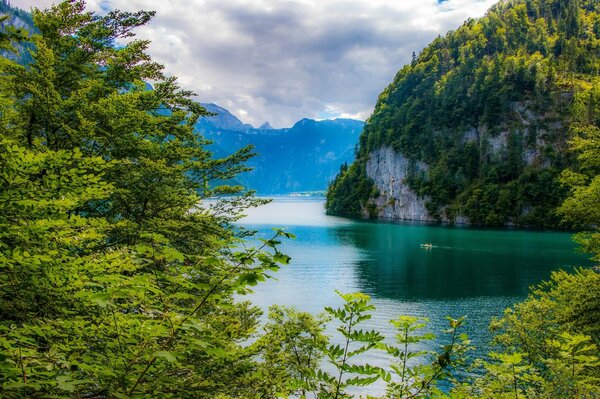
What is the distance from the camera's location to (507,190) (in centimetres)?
10675

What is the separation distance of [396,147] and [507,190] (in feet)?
141

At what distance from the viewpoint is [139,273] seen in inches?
217

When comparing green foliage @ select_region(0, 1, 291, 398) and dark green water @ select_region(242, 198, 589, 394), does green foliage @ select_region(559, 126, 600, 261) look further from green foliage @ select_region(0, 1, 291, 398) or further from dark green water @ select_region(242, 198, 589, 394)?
dark green water @ select_region(242, 198, 589, 394)

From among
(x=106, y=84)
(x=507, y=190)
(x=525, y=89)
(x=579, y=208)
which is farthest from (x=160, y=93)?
(x=525, y=89)

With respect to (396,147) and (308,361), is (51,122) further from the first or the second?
(396,147)

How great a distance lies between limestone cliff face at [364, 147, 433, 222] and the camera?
126438 mm

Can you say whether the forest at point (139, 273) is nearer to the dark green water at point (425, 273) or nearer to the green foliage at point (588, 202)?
the green foliage at point (588, 202)

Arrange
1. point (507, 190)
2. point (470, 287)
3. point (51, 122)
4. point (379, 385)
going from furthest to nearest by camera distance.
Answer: point (507, 190) → point (470, 287) → point (379, 385) → point (51, 122)

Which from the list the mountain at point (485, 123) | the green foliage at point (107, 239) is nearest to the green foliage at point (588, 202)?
the green foliage at point (107, 239)

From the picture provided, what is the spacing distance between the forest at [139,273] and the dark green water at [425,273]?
1317 centimetres

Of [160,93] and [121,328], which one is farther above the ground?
[160,93]

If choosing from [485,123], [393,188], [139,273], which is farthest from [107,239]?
[485,123]

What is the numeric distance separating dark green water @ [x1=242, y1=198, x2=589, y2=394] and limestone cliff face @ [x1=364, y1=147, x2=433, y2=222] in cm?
4325

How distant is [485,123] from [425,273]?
298 feet
